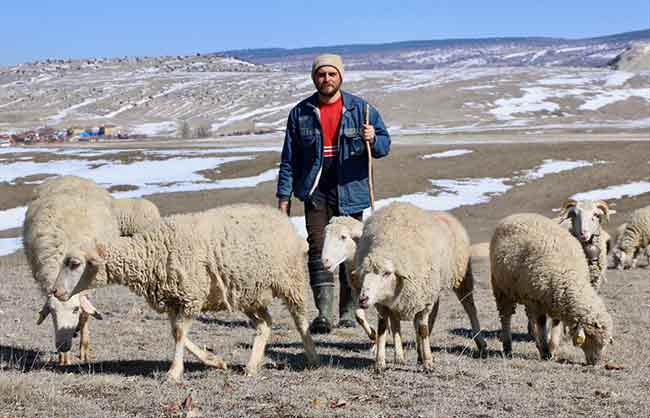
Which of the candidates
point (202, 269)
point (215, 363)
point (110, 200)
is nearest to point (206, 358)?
point (215, 363)

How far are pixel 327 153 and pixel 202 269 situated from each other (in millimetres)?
2680

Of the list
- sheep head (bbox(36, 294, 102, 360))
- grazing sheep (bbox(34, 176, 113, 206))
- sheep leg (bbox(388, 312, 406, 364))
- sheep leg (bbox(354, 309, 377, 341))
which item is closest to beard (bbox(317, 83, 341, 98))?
sheep leg (bbox(354, 309, 377, 341))

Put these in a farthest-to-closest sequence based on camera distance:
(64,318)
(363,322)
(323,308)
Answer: (323,308)
(363,322)
(64,318)

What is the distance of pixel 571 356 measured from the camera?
32.1ft

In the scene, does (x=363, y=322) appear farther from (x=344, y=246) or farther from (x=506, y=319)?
(x=506, y=319)

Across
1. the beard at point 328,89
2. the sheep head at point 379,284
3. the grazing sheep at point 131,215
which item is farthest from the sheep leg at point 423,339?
the grazing sheep at point 131,215

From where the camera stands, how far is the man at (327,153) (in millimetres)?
9875

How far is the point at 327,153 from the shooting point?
10.0m

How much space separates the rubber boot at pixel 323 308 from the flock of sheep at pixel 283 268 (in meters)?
0.95

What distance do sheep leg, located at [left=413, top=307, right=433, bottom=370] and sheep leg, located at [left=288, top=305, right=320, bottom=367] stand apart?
1013 mm

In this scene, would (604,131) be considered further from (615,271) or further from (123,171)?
(615,271)

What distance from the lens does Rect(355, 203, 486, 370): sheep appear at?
810 centimetres

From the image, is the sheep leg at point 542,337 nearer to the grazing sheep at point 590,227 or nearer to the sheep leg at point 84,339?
the grazing sheep at point 590,227

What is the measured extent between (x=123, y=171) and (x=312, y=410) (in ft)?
139
